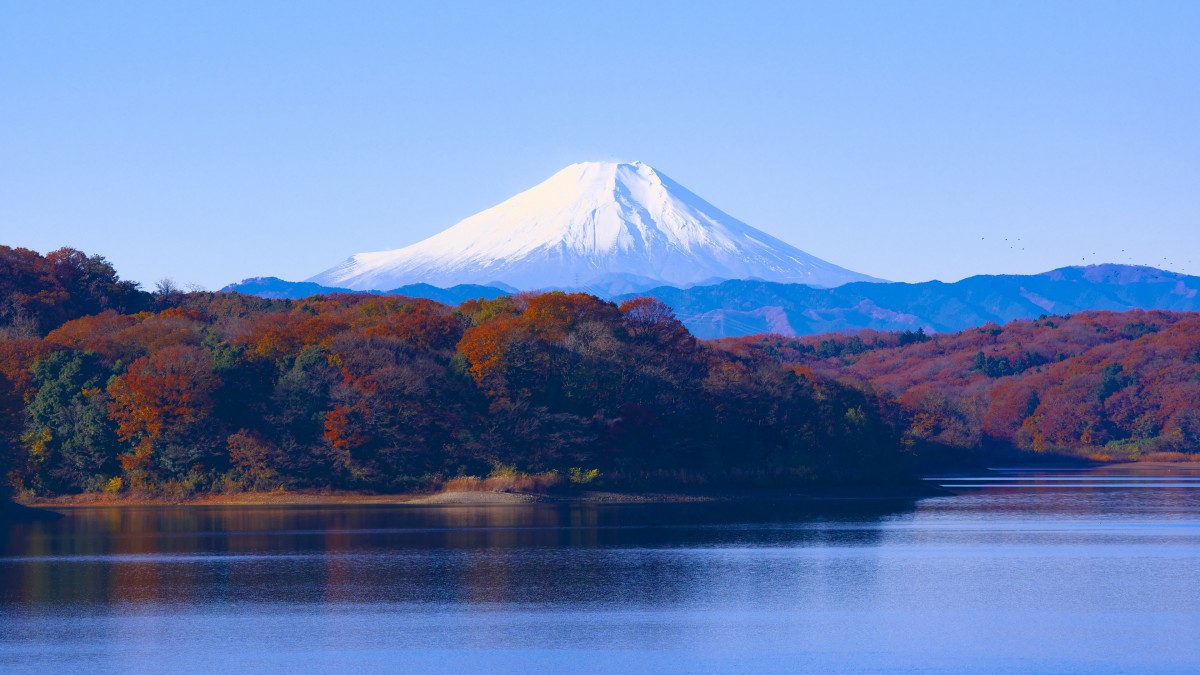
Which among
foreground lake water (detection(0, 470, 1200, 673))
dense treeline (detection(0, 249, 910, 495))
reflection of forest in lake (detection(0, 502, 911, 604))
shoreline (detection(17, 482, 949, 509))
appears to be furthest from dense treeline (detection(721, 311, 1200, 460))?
foreground lake water (detection(0, 470, 1200, 673))

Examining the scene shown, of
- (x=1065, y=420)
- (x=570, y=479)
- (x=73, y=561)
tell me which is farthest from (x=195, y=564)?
(x=1065, y=420)

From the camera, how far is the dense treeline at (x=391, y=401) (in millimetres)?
68125

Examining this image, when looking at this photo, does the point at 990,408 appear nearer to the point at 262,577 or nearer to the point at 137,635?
the point at 262,577

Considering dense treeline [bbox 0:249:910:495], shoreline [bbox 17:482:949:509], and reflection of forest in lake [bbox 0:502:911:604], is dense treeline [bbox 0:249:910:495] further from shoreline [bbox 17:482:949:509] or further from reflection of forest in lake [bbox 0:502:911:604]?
reflection of forest in lake [bbox 0:502:911:604]

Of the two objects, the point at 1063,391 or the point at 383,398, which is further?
the point at 1063,391

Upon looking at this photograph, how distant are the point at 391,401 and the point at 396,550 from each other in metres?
23.5

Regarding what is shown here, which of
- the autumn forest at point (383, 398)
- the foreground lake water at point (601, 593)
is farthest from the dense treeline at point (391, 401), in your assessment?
the foreground lake water at point (601, 593)

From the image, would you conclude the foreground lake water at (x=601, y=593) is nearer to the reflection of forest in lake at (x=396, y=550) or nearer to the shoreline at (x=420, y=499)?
the reflection of forest in lake at (x=396, y=550)

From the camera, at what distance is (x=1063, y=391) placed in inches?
5128

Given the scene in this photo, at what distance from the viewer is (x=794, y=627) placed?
31391 mm

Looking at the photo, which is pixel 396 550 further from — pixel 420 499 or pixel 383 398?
pixel 383 398

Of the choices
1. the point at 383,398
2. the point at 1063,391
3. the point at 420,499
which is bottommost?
the point at 420,499

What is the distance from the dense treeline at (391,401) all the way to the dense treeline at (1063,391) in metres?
15.2

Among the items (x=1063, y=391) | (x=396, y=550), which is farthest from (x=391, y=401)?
→ (x=1063, y=391)
